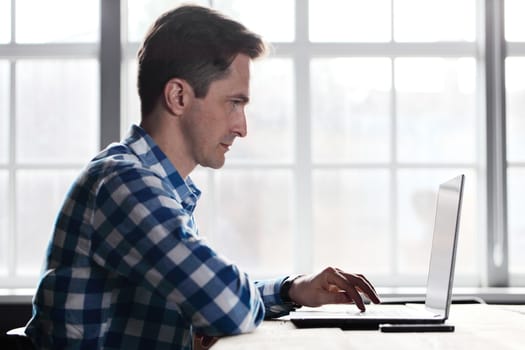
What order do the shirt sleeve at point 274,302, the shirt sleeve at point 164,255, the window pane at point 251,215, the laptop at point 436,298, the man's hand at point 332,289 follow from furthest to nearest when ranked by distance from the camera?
1. the window pane at point 251,215
2. the shirt sleeve at point 274,302
3. the man's hand at point 332,289
4. the laptop at point 436,298
5. the shirt sleeve at point 164,255

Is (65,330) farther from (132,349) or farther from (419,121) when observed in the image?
(419,121)

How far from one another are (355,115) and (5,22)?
162 centimetres

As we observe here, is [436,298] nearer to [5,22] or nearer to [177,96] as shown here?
[177,96]

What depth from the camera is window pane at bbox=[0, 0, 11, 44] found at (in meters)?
4.05

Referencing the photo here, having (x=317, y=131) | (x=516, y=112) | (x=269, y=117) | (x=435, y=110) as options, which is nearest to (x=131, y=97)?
(x=269, y=117)

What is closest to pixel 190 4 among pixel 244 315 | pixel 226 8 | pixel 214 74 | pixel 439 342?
pixel 214 74

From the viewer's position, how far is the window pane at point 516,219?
4.00 meters

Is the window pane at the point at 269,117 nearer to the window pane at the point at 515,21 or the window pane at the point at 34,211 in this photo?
the window pane at the point at 34,211

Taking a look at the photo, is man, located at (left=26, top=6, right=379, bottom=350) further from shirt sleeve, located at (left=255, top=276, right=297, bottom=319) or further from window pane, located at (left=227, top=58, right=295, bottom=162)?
window pane, located at (left=227, top=58, right=295, bottom=162)

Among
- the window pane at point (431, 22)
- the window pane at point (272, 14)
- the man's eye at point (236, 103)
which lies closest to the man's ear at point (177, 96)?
the man's eye at point (236, 103)

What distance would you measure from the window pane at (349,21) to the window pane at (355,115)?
0.39ft

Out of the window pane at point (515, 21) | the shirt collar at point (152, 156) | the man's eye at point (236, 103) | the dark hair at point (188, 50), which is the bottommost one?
the shirt collar at point (152, 156)

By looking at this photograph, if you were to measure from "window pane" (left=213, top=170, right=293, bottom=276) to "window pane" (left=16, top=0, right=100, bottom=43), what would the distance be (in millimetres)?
897

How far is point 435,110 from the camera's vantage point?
403 cm
